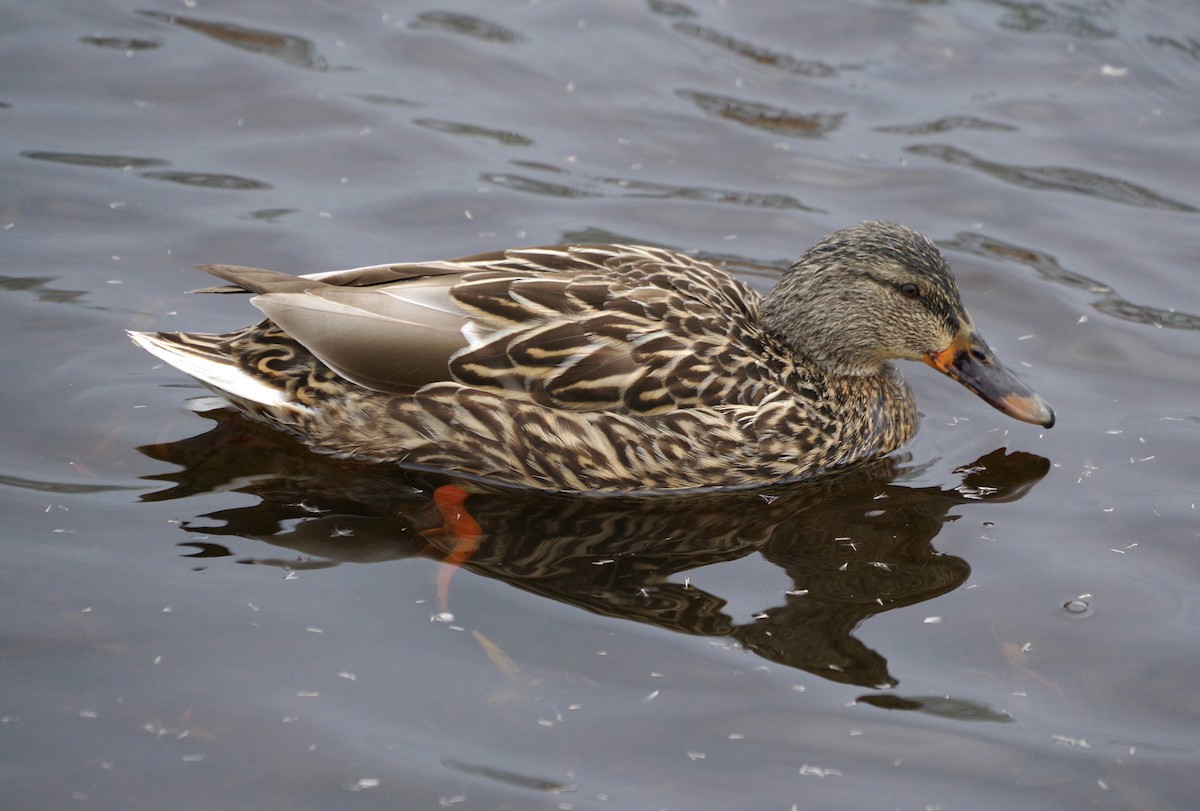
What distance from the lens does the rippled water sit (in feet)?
17.7

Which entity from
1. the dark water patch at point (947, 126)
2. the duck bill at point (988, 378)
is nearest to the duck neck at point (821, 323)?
the duck bill at point (988, 378)

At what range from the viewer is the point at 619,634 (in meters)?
5.96

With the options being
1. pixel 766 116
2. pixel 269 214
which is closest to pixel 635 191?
pixel 766 116

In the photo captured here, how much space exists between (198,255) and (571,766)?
4.89 m

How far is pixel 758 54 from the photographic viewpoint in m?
11.6

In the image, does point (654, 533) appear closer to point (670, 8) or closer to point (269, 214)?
point (269, 214)

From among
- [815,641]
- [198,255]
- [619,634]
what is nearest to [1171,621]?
[815,641]

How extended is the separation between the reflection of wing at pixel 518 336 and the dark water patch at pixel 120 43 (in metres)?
4.80

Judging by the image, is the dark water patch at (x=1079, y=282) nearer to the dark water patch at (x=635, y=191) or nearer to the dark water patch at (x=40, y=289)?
the dark water patch at (x=635, y=191)

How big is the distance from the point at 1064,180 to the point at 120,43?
24.6 ft

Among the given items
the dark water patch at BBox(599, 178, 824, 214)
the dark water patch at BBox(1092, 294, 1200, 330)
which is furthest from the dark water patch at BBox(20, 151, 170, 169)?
the dark water patch at BBox(1092, 294, 1200, 330)

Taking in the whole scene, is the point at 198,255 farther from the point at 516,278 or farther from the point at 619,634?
the point at 619,634

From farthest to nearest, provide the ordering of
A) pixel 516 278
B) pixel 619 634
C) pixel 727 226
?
pixel 727 226
pixel 516 278
pixel 619 634

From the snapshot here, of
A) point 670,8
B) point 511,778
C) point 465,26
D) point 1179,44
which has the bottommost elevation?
point 511,778
